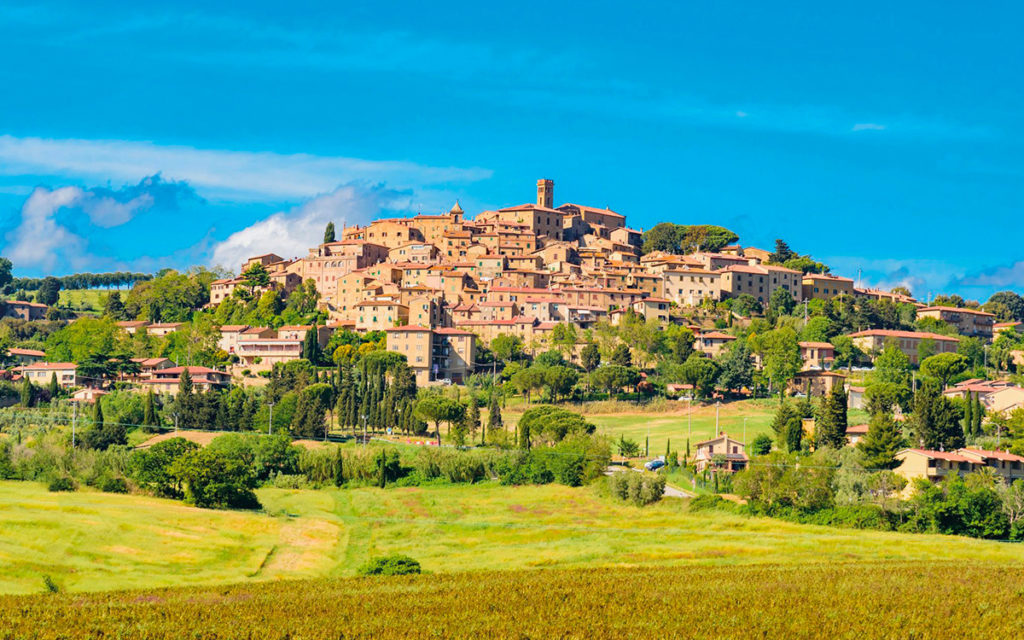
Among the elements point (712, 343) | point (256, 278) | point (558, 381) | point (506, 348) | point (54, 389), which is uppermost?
point (256, 278)

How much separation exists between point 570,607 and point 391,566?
42.6ft

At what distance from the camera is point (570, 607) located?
5119 cm

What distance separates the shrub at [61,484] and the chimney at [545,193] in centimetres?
9742

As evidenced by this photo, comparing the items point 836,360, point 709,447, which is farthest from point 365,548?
point 836,360

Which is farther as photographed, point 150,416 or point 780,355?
point 780,355

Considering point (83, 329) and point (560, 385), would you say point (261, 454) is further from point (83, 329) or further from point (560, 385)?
point (83, 329)

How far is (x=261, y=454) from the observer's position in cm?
9188

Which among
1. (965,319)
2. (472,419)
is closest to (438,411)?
(472,419)

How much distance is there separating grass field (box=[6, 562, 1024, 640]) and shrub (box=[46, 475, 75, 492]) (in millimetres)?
28271

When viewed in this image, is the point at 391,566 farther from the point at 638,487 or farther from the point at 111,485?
the point at 111,485

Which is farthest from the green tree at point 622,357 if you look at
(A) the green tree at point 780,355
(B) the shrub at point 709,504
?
(B) the shrub at point 709,504

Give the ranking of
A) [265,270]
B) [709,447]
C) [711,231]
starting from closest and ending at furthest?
1. [709,447]
2. [265,270]
3. [711,231]

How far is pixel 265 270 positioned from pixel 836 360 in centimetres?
6400

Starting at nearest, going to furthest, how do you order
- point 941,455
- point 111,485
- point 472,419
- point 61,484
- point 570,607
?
point 570,607, point 941,455, point 61,484, point 111,485, point 472,419
